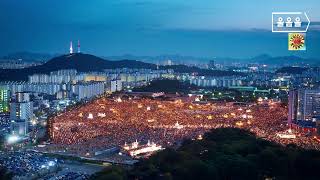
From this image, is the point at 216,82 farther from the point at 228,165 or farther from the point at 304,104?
the point at 228,165

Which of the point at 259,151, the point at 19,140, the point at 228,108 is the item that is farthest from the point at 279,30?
the point at 228,108

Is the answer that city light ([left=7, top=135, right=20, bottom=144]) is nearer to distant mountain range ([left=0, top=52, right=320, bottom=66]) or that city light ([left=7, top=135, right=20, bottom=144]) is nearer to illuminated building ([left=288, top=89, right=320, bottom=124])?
illuminated building ([left=288, top=89, right=320, bottom=124])

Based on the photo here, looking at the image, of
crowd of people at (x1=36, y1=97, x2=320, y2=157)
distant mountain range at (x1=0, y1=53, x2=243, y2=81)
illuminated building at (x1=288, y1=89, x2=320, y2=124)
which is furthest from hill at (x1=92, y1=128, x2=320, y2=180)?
distant mountain range at (x1=0, y1=53, x2=243, y2=81)

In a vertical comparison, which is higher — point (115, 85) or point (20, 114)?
point (115, 85)

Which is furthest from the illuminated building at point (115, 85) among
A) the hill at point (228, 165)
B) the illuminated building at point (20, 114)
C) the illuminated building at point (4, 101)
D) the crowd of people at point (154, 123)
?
the hill at point (228, 165)

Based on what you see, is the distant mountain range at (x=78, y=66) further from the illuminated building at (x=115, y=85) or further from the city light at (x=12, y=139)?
the city light at (x=12, y=139)

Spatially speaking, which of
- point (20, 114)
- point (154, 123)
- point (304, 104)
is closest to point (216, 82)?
point (304, 104)
